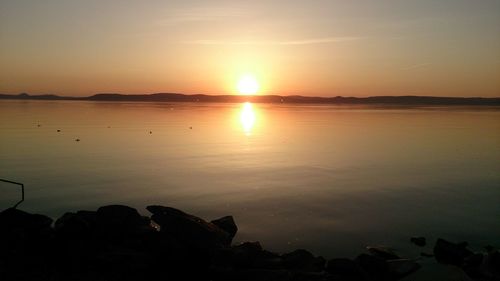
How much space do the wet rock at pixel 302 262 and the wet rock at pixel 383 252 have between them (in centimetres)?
248

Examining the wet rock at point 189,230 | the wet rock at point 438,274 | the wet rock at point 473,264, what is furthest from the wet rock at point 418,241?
the wet rock at point 189,230

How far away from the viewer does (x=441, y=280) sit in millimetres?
14578

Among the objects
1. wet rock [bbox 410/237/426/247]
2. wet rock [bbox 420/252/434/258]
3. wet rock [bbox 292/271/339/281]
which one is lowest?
wet rock [bbox 420/252/434/258]

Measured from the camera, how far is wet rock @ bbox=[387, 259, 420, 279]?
47.9 ft

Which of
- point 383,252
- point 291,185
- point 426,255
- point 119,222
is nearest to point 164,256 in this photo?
point 119,222

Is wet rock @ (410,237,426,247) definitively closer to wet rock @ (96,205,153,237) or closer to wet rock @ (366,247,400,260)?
wet rock @ (366,247,400,260)

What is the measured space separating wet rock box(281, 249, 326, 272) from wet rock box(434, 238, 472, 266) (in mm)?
4523

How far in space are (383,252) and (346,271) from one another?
3.09 metres

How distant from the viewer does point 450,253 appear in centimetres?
1614

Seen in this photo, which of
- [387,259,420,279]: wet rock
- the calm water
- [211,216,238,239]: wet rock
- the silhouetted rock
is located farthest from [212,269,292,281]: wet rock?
the silhouetted rock

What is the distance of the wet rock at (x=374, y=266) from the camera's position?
14.4m

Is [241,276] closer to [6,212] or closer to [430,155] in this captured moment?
[6,212]

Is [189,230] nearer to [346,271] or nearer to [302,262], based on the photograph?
[302,262]

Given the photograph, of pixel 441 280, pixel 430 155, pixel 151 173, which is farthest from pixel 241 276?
pixel 430 155
